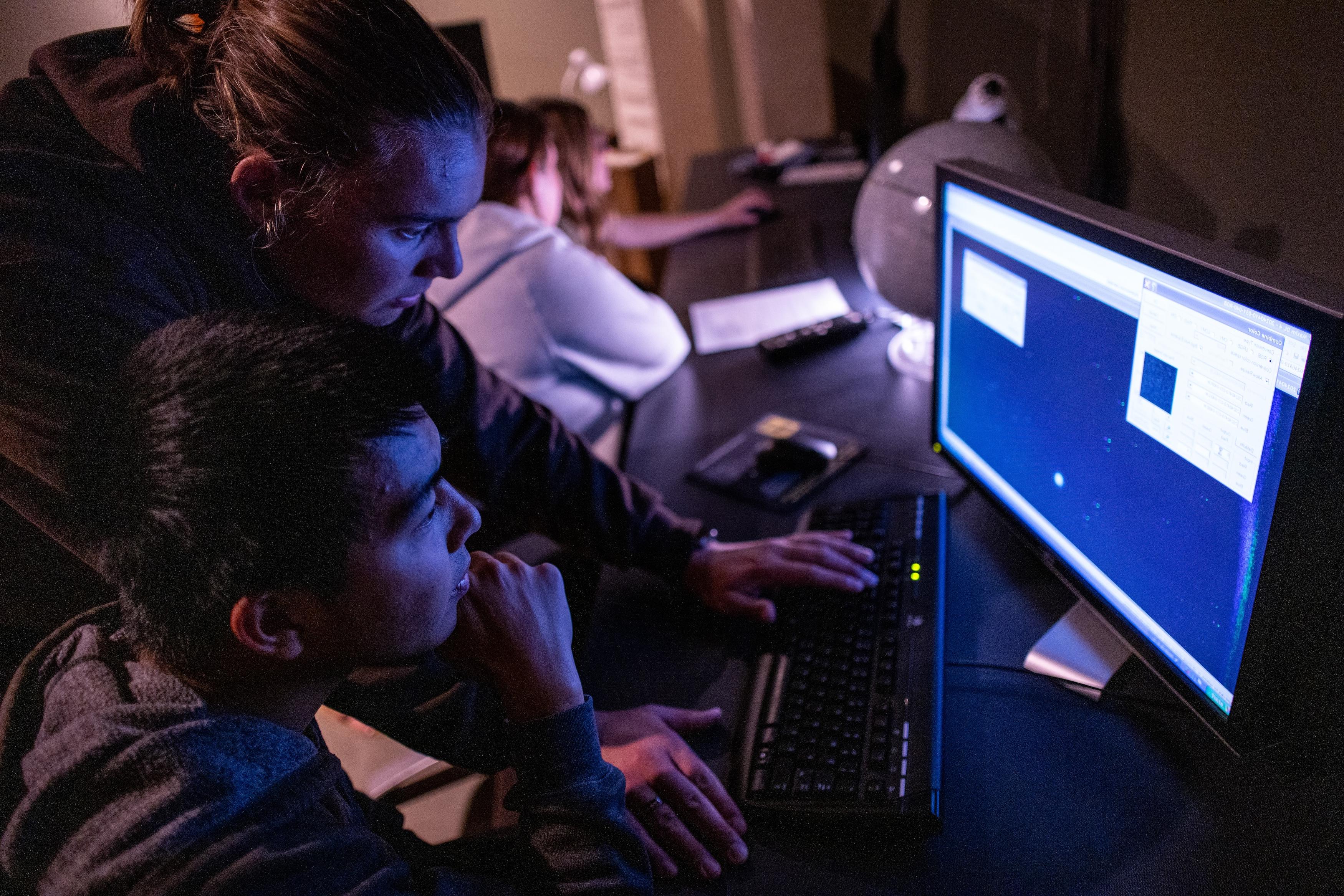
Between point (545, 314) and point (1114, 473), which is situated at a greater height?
point (1114, 473)

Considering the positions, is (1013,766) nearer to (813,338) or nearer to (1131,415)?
(1131,415)

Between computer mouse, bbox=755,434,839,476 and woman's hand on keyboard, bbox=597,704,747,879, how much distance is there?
0.45 meters

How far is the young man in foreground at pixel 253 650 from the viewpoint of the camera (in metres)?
0.54

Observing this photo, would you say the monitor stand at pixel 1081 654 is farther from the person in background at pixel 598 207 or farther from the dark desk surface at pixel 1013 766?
the person in background at pixel 598 207

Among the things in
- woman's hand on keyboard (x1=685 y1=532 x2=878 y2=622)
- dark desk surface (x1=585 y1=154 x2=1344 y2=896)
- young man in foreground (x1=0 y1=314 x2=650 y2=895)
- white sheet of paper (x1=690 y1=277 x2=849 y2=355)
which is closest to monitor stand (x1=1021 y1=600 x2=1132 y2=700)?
dark desk surface (x1=585 y1=154 x2=1344 y2=896)

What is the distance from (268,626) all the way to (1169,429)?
67 centimetres

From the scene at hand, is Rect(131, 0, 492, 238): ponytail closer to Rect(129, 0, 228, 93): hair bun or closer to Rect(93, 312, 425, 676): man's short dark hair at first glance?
Rect(129, 0, 228, 93): hair bun

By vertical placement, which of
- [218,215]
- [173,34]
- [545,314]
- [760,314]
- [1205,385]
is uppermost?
[173,34]

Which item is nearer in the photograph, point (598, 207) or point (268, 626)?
point (268, 626)

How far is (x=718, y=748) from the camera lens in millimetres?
794

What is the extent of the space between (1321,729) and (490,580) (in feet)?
2.24

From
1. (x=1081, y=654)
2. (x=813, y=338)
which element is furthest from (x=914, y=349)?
(x=1081, y=654)

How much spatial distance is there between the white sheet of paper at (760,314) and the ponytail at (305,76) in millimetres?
937

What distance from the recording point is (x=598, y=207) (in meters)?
2.17
